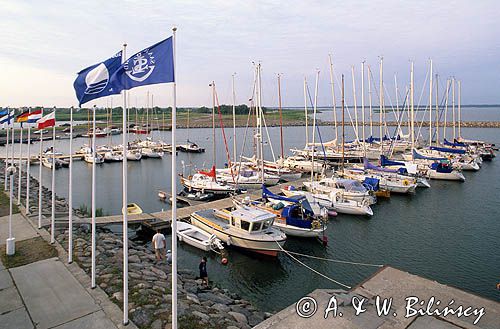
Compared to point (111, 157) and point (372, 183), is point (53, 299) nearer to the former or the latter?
point (372, 183)

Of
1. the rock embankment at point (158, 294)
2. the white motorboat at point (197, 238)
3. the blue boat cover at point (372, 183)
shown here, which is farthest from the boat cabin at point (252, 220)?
the blue boat cover at point (372, 183)

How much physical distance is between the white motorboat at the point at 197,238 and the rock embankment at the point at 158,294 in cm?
272

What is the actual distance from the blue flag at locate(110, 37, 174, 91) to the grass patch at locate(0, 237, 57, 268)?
9.29 m

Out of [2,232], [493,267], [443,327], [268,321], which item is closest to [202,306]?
[268,321]

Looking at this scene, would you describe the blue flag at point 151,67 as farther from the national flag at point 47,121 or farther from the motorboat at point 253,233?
the motorboat at point 253,233

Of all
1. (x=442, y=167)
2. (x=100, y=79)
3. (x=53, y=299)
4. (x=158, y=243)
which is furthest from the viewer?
(x=442, y=167)

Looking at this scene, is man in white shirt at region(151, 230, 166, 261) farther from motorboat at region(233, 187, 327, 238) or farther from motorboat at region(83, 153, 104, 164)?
motorboat at region(83, 153, 104, 164)

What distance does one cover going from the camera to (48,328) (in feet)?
29.7

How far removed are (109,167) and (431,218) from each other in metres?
42.1

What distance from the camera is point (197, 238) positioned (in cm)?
1944

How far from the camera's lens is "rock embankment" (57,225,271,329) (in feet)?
32.6

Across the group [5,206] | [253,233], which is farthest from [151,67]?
[5,206]

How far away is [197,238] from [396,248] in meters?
11.6

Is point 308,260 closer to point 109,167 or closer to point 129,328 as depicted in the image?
point 129,328
